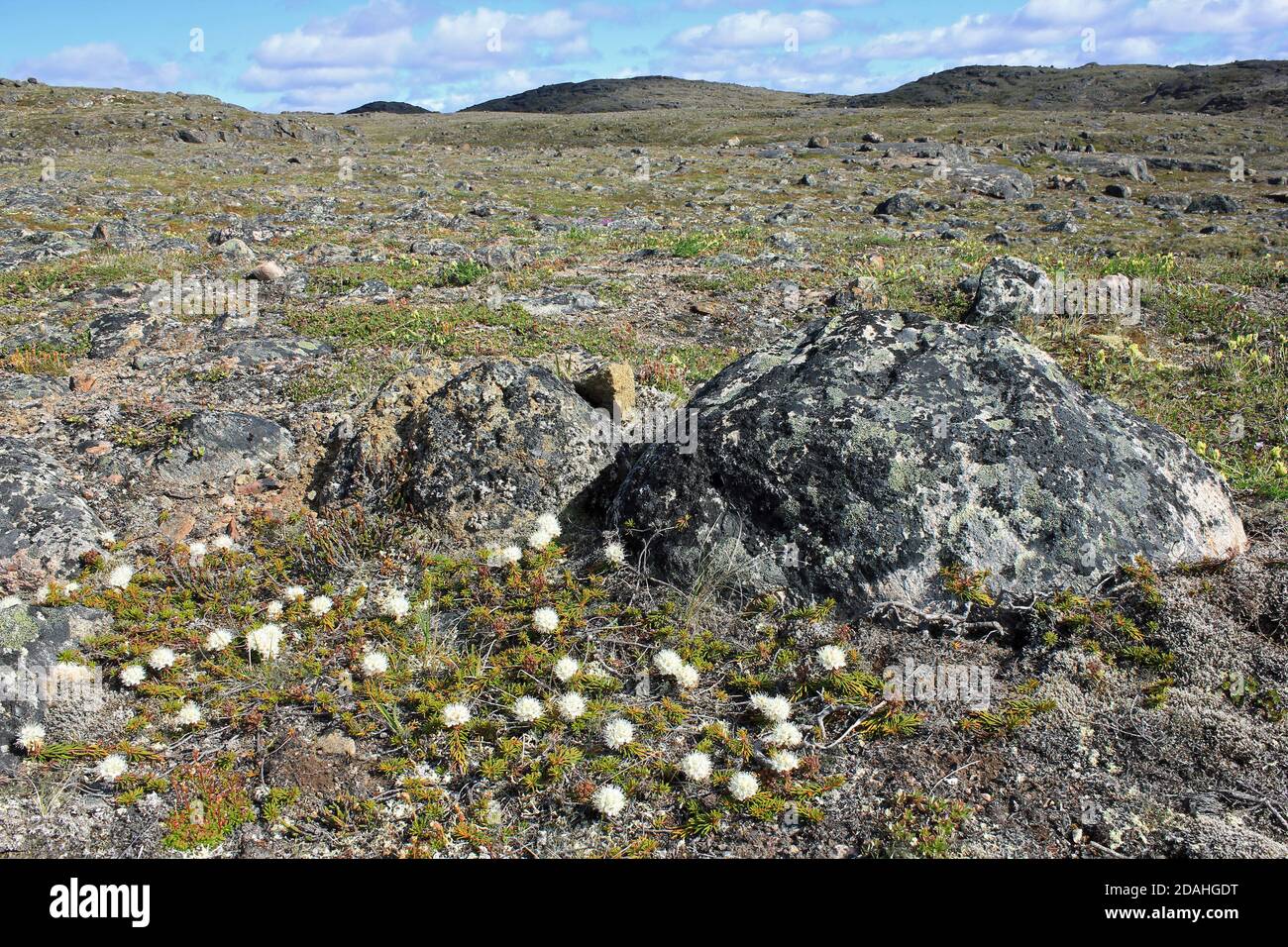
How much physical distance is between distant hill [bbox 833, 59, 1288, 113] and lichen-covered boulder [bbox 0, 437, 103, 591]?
12166cm

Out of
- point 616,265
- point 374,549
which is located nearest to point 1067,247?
point 616,265

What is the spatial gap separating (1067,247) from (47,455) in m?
23.0

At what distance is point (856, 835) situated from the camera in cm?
378

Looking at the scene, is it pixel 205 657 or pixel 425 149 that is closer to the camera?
pixel 205 657

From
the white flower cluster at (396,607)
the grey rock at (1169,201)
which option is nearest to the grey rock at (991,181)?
the grey rock at (1169,201)

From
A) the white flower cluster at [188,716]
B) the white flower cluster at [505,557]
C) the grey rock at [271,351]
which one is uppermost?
the grey rock at [271,351]

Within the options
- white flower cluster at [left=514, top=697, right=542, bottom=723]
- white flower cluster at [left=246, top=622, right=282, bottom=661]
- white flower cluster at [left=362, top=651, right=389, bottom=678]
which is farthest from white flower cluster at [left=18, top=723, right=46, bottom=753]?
white flower cluster at [left=514, top=697, right=542, bottom=723]

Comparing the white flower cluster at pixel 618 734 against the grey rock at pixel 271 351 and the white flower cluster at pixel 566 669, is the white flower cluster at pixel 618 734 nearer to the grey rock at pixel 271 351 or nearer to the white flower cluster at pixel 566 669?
the white flower cluster at pixel 566 669

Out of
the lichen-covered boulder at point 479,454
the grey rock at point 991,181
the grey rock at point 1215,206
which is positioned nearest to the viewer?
the lichen-covered boulder at point 479,454

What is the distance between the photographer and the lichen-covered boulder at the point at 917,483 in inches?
196

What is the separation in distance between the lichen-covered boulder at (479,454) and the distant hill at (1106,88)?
390ft
